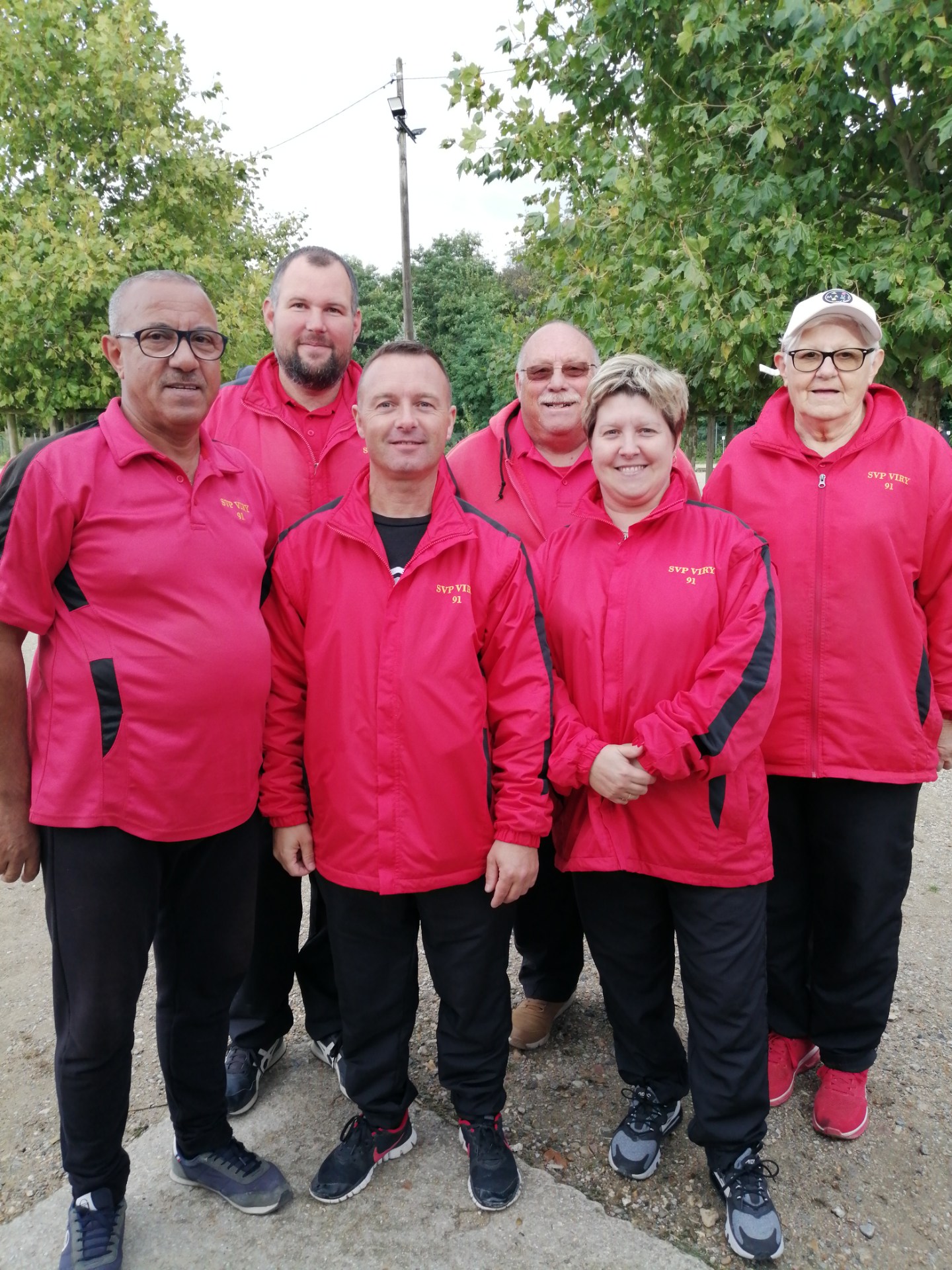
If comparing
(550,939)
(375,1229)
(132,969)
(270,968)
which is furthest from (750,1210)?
(132,969)

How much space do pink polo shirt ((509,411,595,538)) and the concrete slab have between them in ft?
6.30

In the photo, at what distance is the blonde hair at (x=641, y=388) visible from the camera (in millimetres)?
2473

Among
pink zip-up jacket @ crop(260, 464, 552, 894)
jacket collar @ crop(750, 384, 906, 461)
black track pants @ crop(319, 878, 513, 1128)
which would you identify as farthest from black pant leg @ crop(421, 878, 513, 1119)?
jacket collar @ crop(750, 384, 906, 461)

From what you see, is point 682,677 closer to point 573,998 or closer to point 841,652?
point 841,652

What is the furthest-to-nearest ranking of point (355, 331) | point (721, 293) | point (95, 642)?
point (721, 293), point (355, 331), point (95, 642)

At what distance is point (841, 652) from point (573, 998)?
1754 mm

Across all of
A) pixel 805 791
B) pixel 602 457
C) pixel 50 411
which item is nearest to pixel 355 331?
pixel 602 457

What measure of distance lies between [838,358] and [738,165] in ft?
15.3

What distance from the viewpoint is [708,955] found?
7.92 ft

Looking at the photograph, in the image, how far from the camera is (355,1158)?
2.53 m

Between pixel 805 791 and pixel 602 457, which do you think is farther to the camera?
pixel 805 791

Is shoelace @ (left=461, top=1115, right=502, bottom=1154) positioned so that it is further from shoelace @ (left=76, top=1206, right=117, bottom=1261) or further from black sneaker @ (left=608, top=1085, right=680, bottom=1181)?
shoelace @ (left=76, top=1206, right=117, bottom=1261)

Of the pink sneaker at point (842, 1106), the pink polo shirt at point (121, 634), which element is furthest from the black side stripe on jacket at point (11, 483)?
the pink sneaker at point (842, 1106)

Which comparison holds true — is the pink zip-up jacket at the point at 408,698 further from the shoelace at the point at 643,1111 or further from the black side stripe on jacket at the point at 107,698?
the shoelace at the point at 643,1111
